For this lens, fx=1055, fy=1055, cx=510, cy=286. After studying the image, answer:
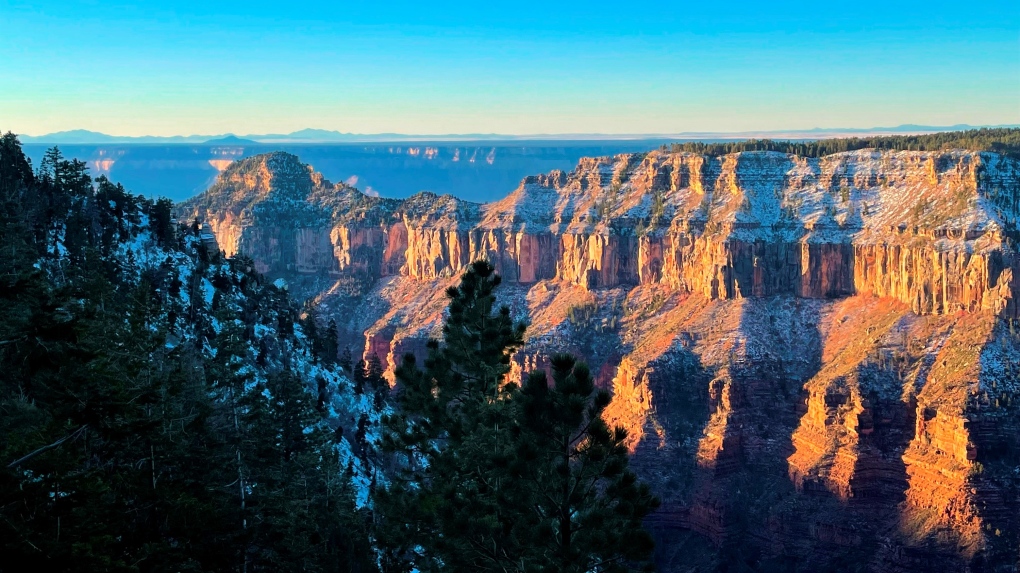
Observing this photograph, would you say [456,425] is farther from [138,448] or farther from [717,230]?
[717,230]

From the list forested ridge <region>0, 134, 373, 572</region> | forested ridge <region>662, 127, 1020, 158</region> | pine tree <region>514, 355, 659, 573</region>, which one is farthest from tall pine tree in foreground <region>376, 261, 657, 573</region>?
forested ridge <region>662, 127, 1020, 158</region>

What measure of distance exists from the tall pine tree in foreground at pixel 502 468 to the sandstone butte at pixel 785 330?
200ft

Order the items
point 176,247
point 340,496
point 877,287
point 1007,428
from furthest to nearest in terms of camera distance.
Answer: point 877,287 < point 1007,428 < point 176,247 < point 340,496

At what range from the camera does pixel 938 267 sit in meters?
109

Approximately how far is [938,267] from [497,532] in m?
87.8

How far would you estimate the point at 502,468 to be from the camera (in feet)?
102

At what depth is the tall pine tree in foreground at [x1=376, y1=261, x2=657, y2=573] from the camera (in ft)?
96.7

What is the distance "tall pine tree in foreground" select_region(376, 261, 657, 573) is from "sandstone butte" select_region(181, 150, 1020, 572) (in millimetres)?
61106

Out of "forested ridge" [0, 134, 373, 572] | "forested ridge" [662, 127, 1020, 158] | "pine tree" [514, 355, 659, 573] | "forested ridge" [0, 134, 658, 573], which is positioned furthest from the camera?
"forested ridge" [662, 127, 1020, 158]

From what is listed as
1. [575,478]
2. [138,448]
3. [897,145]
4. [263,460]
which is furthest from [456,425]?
[897,145]

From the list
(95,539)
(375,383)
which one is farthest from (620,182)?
(95,539)

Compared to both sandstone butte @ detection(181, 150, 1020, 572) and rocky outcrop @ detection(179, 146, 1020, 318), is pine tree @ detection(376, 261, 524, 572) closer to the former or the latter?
sandstone butte @ detection(181, 150, 1020, 572)

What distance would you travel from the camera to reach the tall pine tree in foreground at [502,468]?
2948cm

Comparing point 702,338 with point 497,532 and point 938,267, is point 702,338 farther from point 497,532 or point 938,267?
point 497,532
